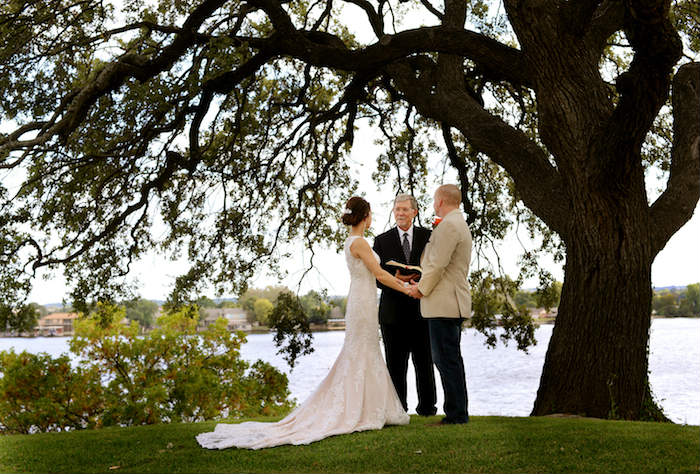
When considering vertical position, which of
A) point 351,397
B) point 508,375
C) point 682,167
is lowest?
point 508,375

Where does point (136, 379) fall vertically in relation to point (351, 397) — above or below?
below

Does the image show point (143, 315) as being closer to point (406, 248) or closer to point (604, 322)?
point (406, 248)

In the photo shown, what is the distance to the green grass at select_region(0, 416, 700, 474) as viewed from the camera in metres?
4.96

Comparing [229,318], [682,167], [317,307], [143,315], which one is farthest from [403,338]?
[143,315]

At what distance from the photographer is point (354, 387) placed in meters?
6.19

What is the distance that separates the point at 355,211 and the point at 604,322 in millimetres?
3081

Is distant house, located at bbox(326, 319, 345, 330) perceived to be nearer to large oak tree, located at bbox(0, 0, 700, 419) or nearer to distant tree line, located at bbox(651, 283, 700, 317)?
large oak tree, located at bbox(0, 0, 700, 419)

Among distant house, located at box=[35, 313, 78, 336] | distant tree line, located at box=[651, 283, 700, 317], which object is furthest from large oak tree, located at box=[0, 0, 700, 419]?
distant tree line, located at box=[651, 283, 700, 317]

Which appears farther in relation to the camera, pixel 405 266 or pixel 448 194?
pixel 405 266

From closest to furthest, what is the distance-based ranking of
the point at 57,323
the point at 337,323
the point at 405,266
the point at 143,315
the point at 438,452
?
the point at 438,452 < the point at 405,266 < the point at 337,323 < the point at 143,315 < the point at 57,323

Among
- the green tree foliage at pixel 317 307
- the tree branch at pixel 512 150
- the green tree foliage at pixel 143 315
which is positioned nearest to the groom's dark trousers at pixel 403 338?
the tree branch at pixel 512 150

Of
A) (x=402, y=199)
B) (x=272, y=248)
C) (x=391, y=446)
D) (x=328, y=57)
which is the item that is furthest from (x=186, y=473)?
(x=272, y=248)

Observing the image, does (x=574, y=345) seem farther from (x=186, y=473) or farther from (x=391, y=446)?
(x=186, y=473)

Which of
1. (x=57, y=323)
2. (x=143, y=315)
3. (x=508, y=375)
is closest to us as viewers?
(x=143, y=315)
